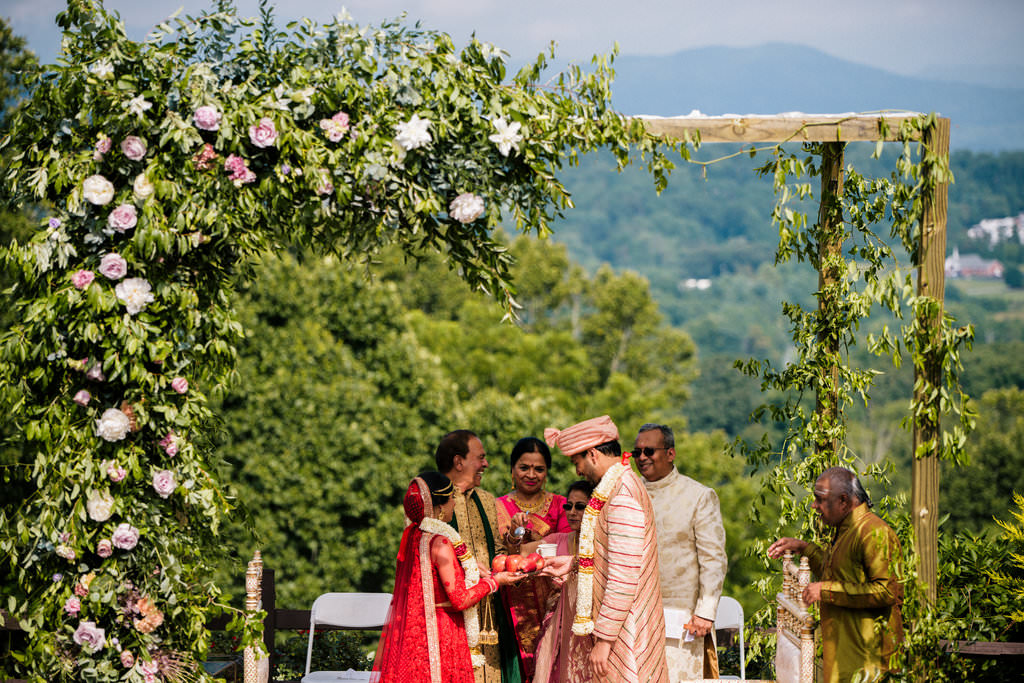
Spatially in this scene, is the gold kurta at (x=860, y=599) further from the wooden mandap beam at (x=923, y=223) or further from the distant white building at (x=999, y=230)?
the distant white building at (x=999, y=230)

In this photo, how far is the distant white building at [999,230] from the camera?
8425 cm

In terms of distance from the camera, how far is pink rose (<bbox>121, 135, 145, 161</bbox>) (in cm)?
484

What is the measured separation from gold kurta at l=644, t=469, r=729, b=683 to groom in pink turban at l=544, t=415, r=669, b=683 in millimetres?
885

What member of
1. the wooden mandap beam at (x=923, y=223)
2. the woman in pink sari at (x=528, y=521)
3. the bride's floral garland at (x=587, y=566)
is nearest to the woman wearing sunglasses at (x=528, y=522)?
the woman in pink sari at (x=528, y=521)

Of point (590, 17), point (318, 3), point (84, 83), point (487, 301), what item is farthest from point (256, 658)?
point (590, 17)

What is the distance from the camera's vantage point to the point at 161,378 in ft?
16.1

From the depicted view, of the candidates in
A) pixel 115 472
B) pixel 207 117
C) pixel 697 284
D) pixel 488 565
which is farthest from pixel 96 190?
pixel 697 284

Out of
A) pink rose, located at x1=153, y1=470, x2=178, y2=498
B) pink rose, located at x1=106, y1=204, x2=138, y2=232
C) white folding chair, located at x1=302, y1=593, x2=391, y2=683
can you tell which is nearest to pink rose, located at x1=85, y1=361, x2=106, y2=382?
pink rose, located at x1=153, y1=470, x2=178, y2=498

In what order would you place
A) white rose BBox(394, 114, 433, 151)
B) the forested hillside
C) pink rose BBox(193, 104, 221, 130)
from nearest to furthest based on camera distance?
pink rose BBox(193, 104, 221, 130)
white rose BBox(394, 114, 433, 151)
the forested hillside

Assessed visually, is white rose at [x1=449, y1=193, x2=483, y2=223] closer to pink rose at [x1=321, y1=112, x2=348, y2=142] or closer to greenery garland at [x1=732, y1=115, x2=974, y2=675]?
pink rose at [x1=321, y1=112, x2=348, y2=142]

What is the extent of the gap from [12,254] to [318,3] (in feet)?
284

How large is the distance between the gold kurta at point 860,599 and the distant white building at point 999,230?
8514 cm

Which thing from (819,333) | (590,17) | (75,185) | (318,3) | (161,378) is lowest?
(161,378)

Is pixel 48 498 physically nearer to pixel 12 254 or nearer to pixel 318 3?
pixel 12 254
